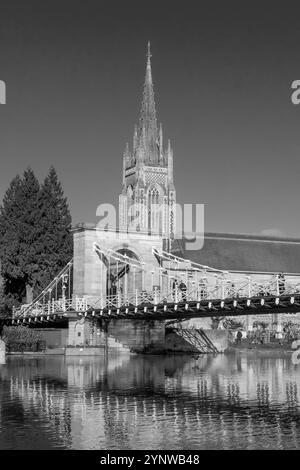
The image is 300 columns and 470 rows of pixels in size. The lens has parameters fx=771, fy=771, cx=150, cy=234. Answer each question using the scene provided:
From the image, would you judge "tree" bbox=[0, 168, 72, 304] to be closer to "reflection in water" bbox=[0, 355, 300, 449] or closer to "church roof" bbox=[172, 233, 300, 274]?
"church roof" bbox=[172, 233, 300, 274]

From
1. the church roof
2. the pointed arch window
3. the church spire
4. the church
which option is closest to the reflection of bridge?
the church

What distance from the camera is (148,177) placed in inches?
7018

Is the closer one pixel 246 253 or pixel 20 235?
pixel 20 235

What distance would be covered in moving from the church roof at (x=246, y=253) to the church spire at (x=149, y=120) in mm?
69966

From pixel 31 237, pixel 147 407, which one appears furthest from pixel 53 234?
pixel 147 407

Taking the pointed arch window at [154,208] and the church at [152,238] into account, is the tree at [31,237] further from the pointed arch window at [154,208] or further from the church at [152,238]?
the pointed arch window at [154,208]

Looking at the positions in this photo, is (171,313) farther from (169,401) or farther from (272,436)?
(272,436)

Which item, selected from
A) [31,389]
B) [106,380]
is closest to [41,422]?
[31,389]

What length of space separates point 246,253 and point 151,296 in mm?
42052

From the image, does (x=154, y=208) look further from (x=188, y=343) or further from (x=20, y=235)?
(x=188, y=343)

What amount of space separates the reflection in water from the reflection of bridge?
4876 millimetres

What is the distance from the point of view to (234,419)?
34.0 meters

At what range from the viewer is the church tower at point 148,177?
17325 centimetres
